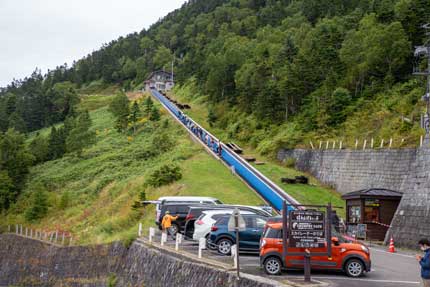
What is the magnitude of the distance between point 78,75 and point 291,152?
129 m

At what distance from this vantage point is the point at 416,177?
85.9 ft

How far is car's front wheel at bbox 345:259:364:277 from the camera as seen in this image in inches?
626

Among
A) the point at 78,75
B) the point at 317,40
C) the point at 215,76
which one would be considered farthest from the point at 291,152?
the point at 78,75

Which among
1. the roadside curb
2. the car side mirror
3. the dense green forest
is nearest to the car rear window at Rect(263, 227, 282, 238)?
the roadside curb

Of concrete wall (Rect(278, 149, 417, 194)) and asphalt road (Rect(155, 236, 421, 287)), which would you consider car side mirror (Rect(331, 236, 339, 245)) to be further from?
concrete wall (Rect(278, 149, 417, 194))

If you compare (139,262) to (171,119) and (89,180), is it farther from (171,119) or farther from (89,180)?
(171,119)

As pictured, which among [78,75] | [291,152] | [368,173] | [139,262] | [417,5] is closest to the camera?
[139,262]

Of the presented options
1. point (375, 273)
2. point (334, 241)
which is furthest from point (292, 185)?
point (334, 241)

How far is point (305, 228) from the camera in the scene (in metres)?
14.5

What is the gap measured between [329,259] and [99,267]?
52.3 feet

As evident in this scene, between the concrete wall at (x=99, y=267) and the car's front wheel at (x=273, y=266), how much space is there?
3.78ft

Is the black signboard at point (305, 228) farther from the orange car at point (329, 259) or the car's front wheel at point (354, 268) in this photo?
the car's front wheel at point (354, 268)

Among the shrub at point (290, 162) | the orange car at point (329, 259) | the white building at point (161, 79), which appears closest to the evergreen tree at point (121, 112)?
the shrub at point (290, 162)

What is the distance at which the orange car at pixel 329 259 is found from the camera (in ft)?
50.9
